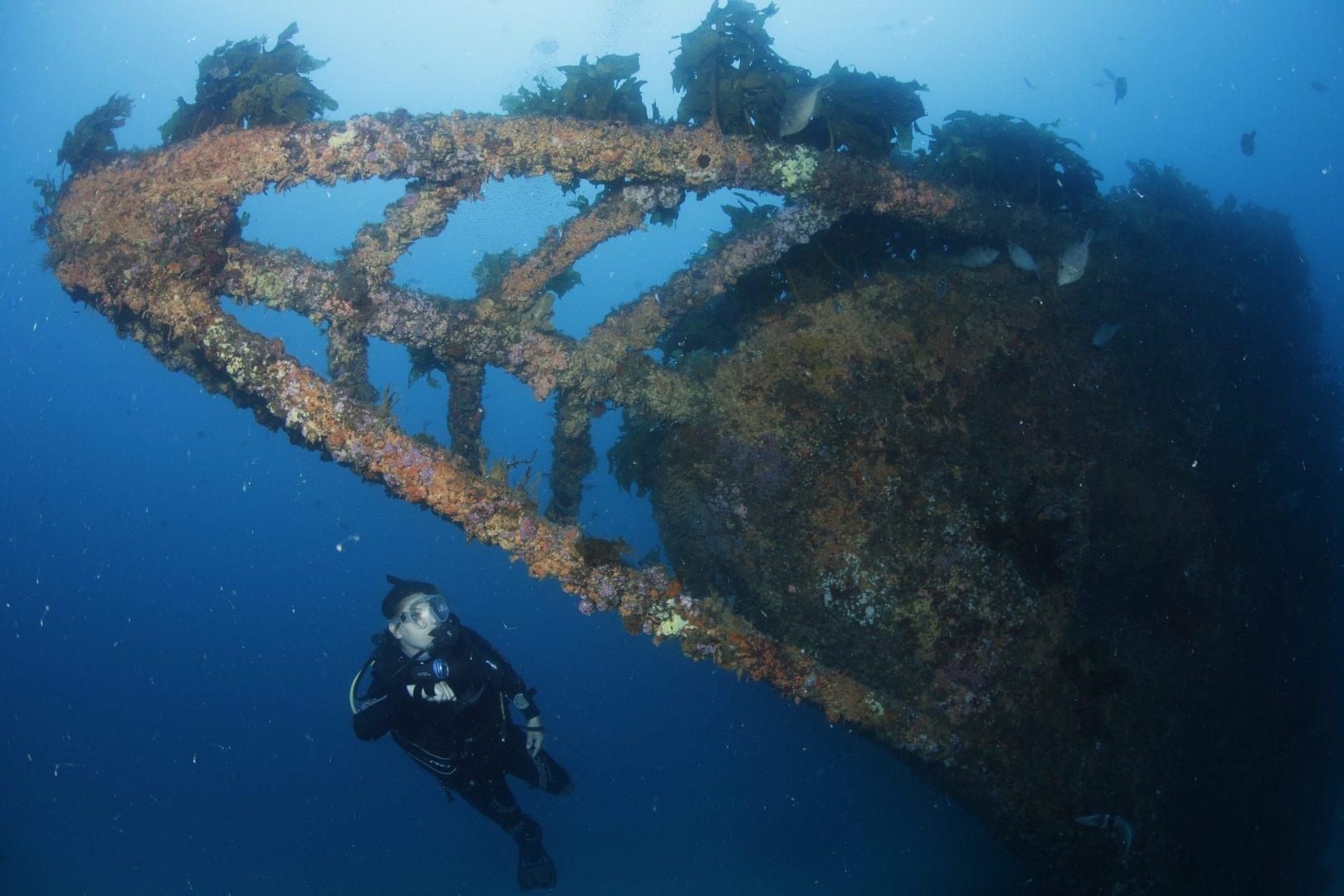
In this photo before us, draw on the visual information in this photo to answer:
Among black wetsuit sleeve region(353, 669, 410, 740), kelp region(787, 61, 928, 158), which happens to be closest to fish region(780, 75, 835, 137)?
kelp region(787, 61, 928, 158)

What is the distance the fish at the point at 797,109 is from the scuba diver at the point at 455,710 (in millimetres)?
4692

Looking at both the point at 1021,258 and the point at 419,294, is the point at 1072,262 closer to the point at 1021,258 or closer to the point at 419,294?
the point at 1021,258

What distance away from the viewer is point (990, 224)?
5.29m

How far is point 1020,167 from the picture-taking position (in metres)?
6.15

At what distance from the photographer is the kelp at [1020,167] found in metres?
6.04

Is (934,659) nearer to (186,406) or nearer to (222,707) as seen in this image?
(222,707)

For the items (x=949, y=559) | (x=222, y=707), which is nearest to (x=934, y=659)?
(x=949, y=559)

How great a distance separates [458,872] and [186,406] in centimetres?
6391

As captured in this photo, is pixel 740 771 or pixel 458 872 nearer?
pixel 740 771

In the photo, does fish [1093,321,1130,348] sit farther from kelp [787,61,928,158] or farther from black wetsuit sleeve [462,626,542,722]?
black wetsuit sleeve [462,626,542,722]

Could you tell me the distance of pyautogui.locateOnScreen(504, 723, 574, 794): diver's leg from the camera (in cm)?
601

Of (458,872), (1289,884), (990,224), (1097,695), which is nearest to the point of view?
(1097,695)

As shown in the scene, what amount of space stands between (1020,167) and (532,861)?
28.5 feet

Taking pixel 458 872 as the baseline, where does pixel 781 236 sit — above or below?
above
